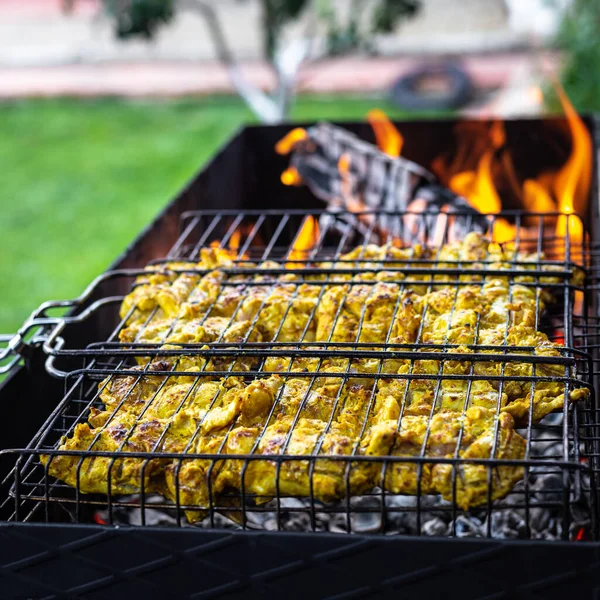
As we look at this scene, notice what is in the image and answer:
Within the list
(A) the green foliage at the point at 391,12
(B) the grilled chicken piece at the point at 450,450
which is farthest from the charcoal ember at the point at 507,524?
(A) the green foliage at the point at 391,12

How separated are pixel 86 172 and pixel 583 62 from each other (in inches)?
229

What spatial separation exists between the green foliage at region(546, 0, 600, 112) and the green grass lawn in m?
2.76

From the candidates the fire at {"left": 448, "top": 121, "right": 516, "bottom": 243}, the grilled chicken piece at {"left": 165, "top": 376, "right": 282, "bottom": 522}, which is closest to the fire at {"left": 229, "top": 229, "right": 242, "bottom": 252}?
the fire at {"left": 448, "top": 121, "right": 516, "bottom": 243}

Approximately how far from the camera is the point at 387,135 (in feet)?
19.0

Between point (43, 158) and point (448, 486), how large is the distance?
9877mm

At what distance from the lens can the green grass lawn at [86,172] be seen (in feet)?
25.9

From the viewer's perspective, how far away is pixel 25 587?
2.18 m

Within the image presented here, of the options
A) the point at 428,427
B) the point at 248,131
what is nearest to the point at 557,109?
the point at 248,131

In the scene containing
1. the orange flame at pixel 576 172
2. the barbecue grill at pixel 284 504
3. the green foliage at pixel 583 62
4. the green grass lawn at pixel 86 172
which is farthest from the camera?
the green foliage at pixel 583 62

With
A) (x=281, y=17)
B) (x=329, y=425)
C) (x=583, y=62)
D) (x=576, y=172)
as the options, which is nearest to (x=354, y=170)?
(x=576, y=172)

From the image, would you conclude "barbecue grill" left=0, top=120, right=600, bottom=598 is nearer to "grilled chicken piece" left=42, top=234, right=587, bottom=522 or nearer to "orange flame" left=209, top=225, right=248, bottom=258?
"grilled chicken piece" left=42, top=234, right=587, bottom=522

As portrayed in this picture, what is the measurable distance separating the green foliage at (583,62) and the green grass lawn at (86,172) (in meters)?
2.76

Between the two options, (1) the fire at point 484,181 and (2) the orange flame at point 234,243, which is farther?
(1) the fire at point 484,181

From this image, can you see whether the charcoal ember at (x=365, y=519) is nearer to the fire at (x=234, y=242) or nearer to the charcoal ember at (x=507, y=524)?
the charcoal ember at (x=507, y=524)
